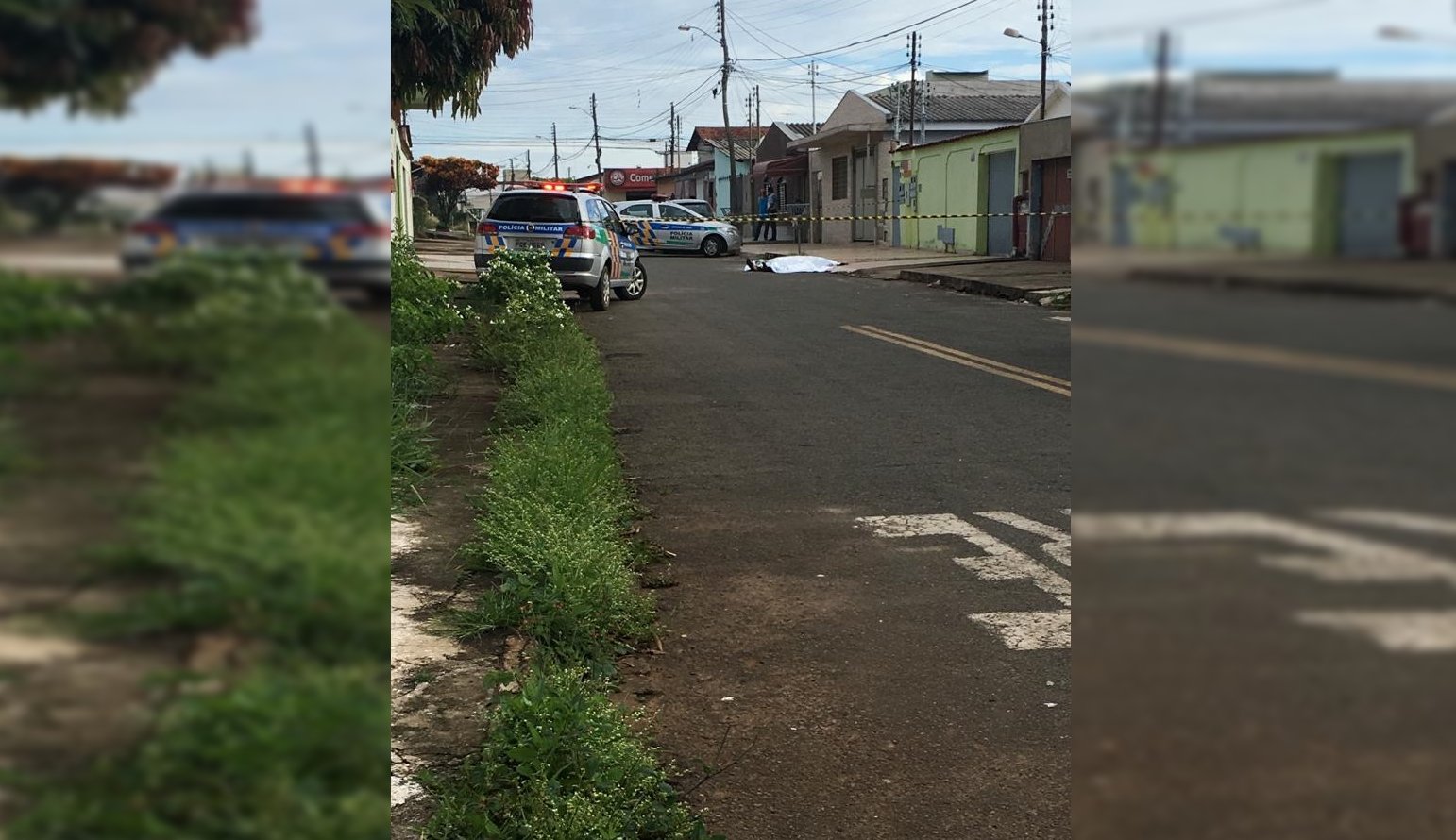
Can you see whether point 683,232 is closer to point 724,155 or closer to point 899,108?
point 899,108

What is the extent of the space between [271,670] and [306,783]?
0.05m

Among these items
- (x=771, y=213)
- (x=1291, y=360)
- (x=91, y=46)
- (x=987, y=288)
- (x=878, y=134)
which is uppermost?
(x=878, y=134)

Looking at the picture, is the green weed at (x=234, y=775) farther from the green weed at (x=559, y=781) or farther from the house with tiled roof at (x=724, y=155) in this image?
the house with tiled roof at (x=724, y=155)

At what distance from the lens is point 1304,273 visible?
0.49 m

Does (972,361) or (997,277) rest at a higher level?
(997,277)

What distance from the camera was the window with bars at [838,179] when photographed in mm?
33656

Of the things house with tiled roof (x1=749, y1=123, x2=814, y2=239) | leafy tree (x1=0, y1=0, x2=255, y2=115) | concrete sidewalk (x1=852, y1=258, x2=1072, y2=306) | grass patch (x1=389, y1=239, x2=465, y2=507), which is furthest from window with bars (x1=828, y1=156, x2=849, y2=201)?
leafy tree (x1=0, y1=0, x2=255, y2=115)

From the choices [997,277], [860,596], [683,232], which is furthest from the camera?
[683,232]

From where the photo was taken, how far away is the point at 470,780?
270 centimetres

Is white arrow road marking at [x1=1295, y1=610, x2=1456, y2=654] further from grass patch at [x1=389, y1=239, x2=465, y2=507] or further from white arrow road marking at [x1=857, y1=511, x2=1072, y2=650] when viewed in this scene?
grass patch at [x1=389, y1=239, x2=465, y2=507]

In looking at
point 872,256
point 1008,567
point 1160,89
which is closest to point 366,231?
point 1160,89

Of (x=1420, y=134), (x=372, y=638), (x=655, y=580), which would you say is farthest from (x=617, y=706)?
(x=1420, y=134)

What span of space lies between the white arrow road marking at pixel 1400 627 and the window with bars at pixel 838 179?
109 ft

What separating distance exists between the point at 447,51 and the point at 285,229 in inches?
117
